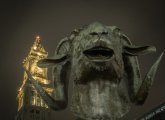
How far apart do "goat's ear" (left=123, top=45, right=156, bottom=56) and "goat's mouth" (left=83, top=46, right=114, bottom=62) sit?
31.6 inches

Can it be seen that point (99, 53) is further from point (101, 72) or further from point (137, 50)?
point (137, 50)

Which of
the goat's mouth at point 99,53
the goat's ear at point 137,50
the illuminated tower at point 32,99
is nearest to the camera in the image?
the goat's mouth at point 99,53

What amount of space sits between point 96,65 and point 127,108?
1022 millimetres

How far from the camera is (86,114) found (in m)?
7.12

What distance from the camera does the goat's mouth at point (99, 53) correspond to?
703cm

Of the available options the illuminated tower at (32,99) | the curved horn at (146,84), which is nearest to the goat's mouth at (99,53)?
the curved horn at (146,84)

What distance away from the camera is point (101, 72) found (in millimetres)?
7102

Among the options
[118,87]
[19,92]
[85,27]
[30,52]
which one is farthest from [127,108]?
[19,92]

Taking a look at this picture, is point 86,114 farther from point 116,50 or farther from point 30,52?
point 30,52

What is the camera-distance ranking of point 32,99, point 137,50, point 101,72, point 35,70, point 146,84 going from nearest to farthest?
point 101,72 → point 146,84 → point 137,50 → point 35,70 → point 32,99

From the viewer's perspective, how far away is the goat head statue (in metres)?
7.09

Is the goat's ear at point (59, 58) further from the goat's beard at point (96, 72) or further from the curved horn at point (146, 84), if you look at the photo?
the curved horn at point (146, 84)

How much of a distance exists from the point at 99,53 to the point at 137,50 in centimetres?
→ 103

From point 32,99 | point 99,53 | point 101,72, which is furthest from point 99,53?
point 32,99
